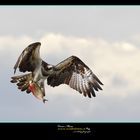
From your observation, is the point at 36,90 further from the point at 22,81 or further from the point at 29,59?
the point at 29,59

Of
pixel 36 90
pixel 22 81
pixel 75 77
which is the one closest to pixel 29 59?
pixel 22 81

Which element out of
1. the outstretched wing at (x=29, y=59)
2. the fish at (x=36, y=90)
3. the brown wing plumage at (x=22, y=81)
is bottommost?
the fish at (x=36, y=90)

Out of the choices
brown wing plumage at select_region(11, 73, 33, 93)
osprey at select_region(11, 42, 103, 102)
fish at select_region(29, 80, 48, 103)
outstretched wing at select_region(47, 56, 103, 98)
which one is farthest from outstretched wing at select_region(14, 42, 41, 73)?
outstretched wing at select_region(47, 56, 103, 98)

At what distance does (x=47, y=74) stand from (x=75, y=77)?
0.51 m

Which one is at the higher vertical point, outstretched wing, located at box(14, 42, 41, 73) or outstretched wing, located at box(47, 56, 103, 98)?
outstretched wing, located at box(14, 42, 41, 73)

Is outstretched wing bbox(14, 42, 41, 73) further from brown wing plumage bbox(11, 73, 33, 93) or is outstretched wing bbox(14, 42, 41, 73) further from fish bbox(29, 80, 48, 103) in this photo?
fish bbox(29, 80, 48, 103)

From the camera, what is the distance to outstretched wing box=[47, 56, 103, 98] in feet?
20.1

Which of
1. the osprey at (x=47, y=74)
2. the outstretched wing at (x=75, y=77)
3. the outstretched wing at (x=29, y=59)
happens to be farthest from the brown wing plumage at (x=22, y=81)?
the outstretched wing at (x=75, y=77)

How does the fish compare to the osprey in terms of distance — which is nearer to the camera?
the fish

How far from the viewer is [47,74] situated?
6258 millimetres

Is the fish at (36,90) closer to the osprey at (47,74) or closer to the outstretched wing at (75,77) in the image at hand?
the osprey at (47,74)

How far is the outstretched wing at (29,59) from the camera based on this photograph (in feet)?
19.7
